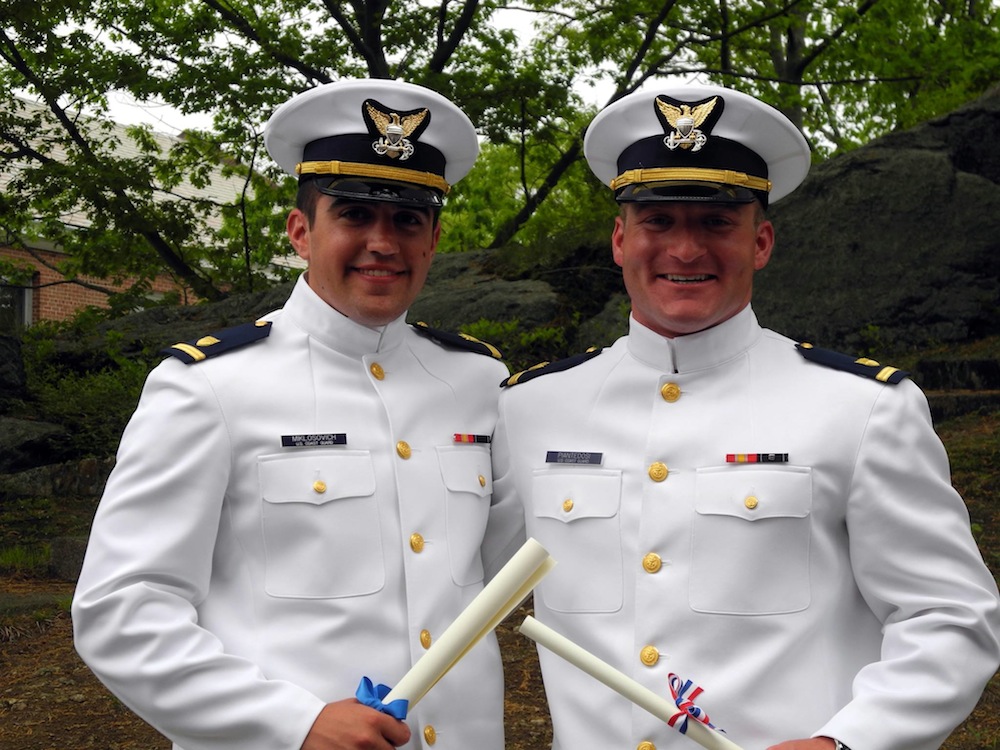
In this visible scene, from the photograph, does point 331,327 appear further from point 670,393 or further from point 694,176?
point 694,176

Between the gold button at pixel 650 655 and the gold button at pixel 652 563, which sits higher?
the gold button at pixel 652 563

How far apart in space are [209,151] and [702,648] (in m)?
10.7

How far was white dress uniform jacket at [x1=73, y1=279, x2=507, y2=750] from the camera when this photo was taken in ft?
7.45

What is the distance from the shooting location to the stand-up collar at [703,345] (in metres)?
2.67

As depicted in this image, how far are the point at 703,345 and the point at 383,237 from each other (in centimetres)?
81

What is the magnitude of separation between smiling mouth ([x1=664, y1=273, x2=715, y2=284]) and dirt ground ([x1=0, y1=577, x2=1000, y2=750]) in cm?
259

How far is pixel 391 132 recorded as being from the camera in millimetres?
2756

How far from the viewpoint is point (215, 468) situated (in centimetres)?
246

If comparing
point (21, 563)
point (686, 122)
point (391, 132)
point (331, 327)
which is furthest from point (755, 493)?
point (21, 563)

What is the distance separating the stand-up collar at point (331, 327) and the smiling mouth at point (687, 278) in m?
0.68

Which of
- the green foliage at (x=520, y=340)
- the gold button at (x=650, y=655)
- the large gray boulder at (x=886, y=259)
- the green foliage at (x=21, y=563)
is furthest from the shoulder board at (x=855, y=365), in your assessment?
the large gray boulder at (x=886, y=259)

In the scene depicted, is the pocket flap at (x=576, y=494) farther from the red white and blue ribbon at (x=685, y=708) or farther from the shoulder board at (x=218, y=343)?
the shoulder board at (x=218, y=343)

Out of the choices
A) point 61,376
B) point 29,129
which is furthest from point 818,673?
point 29,129

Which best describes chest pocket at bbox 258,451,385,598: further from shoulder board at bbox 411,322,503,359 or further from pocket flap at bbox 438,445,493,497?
shoulder board at bbox 411,322,503,359
